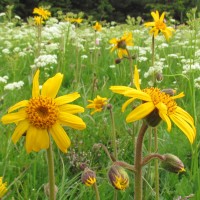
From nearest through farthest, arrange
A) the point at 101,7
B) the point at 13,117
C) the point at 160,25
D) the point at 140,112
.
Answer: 1. the point at 140,112
2. the point at 13,117
3. the point at 160,25
4. the point at 101,7

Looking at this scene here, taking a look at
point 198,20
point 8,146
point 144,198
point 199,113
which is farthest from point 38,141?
point 199,113

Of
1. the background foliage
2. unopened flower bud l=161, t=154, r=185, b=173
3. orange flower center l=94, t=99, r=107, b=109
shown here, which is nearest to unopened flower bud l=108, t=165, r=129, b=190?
unopened flower bud l=161, t=154, r=185, b=173

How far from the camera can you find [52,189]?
2.87ft

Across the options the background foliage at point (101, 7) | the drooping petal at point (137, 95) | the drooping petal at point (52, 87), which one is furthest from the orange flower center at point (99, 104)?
the background foliage at point (101, 7)

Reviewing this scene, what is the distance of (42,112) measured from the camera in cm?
92

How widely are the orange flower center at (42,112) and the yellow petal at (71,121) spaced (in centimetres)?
1

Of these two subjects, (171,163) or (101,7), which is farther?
(101,7)

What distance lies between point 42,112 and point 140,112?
22 centimetres

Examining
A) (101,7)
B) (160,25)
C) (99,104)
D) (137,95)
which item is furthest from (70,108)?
(101,7)

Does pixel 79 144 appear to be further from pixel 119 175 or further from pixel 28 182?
pixel 119 175

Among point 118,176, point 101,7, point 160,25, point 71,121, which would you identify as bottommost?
point 118,176

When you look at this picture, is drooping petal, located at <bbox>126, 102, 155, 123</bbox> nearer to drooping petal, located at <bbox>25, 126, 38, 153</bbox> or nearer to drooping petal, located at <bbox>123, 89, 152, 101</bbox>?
drooping petal, located at <bbox>123, 89, 152, 101</bbox>

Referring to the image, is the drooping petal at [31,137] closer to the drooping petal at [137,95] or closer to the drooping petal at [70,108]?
the drooping petal at [70,108]

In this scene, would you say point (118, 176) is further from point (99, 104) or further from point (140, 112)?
point (99, 104)
